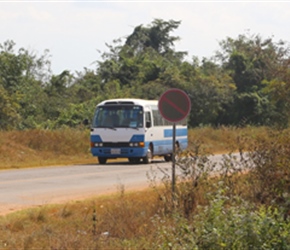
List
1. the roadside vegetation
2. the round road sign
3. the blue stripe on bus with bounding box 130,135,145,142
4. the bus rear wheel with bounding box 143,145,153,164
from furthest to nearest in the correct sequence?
1. the bus rear wheel with bounding box 143,145,153,164
2. the blue stripe on bus with bounding box 130,135,145,142
3. the round road sign
4. the roadside vegetation

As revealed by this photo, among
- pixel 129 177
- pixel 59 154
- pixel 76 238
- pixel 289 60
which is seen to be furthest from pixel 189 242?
pixel 59 154

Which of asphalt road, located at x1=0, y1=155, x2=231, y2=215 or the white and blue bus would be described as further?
the white and blue bus

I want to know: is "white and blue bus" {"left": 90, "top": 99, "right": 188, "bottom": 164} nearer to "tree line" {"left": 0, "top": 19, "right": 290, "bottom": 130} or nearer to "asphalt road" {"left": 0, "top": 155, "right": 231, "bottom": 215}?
"asphalt road" {"left": 0, "top": 155, "right": 231, "bottom": 215}

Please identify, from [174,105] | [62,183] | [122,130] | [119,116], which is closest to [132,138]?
[122,130]

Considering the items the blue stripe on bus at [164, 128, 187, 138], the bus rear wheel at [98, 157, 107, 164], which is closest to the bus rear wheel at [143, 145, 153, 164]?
the bus rear wheel at [98, 157, 107, 164]

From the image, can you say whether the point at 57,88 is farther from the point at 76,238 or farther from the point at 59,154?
the point at 76,238

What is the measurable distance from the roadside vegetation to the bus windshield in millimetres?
12721

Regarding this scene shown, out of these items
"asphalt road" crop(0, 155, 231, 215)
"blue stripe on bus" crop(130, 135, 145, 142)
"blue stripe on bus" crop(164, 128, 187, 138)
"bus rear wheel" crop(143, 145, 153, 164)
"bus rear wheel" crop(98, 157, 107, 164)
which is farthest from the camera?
"blue stripe on bus" crop(164, 128, 187, 138)

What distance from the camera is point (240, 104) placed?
207 feet

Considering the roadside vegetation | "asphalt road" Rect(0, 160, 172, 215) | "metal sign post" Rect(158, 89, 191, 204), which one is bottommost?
"asphalt road" Rect(0, 160, 172, 215)

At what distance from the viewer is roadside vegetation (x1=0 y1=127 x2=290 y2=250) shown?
377 inches

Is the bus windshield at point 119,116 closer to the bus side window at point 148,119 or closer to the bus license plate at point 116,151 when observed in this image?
the bus side window at point 148,119

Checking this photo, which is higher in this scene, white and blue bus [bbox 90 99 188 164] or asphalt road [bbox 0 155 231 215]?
white and blue bus [bbox 90 99 188 164]

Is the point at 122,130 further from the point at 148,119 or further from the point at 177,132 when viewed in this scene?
the point at 177,132
